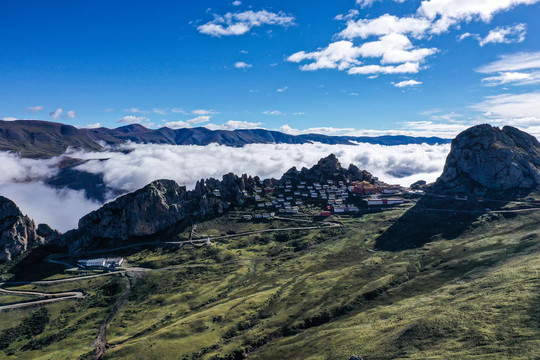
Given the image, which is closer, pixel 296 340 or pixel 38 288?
pixel 296 340

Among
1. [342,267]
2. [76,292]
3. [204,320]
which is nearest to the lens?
[204,320]

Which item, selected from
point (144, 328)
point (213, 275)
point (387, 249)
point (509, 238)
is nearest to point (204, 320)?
point (144, 328)

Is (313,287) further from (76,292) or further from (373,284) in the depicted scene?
(76,292)

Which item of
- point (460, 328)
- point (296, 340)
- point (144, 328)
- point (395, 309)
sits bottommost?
point (144, 328)

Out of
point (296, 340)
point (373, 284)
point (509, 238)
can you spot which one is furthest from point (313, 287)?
point (509, 238)

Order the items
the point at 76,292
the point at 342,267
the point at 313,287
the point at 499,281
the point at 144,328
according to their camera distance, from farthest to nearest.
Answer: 1. the point at 76,292
2. the point at 342,267
3. the point at 313,287
4. the point at 144,328
5. the point at 499,281

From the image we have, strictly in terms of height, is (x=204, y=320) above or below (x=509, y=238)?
below
